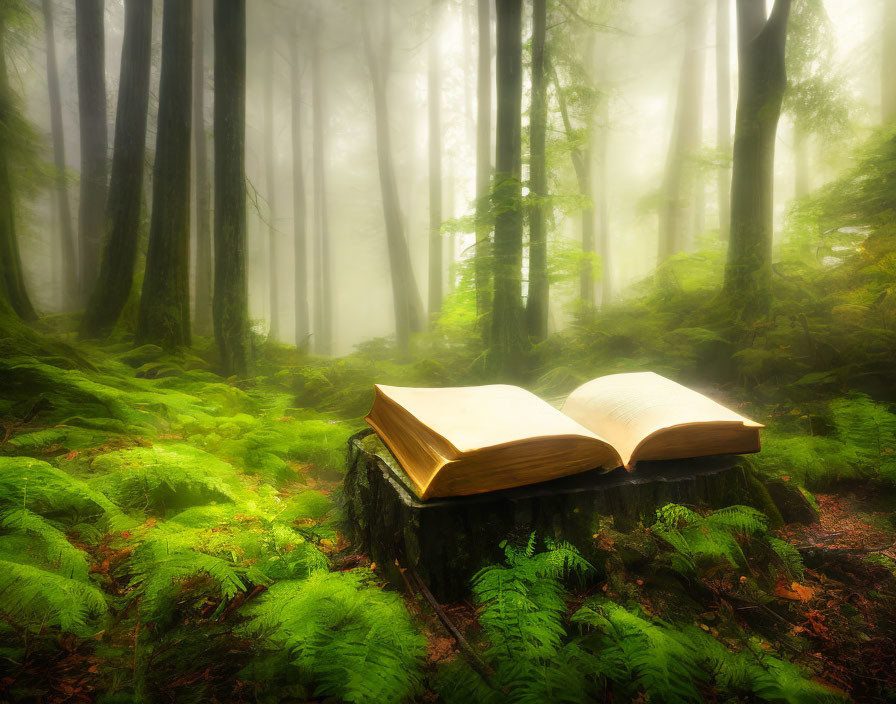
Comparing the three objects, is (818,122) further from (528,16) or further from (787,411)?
(787,411)

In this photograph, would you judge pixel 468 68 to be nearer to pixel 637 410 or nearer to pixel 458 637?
pixel 637 410

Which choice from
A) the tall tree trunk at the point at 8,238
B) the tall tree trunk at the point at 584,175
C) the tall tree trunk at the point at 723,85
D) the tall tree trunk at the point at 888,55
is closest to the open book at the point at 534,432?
the tall tree trunk at the point at 584,175

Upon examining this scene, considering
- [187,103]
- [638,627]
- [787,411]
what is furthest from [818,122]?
[187,103]

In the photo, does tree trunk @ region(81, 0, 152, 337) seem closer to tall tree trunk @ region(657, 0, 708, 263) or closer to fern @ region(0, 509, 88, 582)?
fern @ region(0, 509, 88, 582)

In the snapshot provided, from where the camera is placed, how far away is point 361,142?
21078mm

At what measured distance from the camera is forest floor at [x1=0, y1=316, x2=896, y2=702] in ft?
2.94

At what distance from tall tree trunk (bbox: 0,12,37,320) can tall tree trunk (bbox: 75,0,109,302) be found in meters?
2.04

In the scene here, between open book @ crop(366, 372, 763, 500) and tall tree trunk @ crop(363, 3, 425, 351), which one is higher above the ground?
tall tree trunk @ crop(363, 3, 425, 351)

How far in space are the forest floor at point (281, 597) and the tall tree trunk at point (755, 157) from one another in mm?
3702

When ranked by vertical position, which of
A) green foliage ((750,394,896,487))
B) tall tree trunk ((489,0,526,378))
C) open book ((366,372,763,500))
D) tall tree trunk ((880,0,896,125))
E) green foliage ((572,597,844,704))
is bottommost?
green foliage ((572,597,844,704))

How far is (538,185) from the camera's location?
6.92 metres

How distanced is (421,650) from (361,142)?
942 inches

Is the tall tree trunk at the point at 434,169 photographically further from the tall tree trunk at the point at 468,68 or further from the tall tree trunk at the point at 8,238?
the tall tree trunk at the point at 8,238

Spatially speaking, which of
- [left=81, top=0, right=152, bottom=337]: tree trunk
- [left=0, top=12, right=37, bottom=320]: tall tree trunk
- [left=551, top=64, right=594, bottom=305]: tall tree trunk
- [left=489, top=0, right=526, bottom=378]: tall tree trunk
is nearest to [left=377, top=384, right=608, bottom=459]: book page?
[left=489, top=0, right=526, bottom=378]: tall tree trunk
